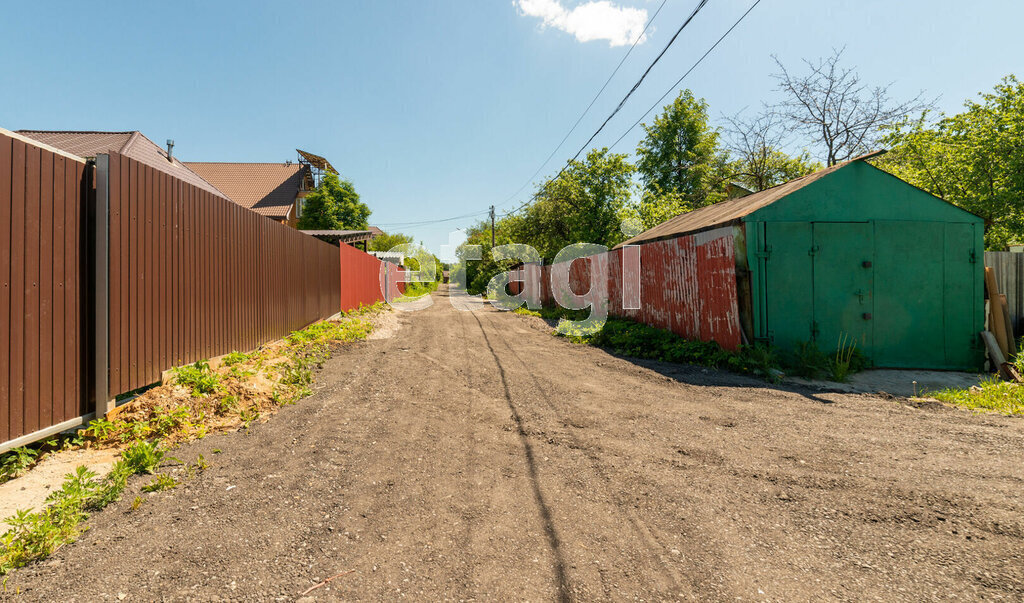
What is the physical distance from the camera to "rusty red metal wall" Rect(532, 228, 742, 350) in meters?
7.12

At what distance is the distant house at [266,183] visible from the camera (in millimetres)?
34375

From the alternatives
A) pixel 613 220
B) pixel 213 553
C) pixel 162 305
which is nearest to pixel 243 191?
pixel 613 220

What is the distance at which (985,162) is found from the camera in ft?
33.8

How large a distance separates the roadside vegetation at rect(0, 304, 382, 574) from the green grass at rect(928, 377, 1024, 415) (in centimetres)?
803

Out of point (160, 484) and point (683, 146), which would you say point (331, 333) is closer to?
point (160, 484)

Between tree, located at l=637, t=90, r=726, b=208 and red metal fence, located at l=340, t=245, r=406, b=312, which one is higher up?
tree, located at l=637, t=90, r=726, b=208

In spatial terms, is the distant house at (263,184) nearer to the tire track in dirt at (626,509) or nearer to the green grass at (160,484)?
the green grass at (160,484)

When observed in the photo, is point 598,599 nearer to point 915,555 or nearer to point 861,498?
point 915,555

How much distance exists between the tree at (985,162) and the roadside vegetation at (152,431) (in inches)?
616

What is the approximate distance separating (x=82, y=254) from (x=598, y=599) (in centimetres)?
443

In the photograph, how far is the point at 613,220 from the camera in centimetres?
2103

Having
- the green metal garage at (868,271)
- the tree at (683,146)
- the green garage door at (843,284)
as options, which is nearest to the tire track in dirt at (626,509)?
the green metal garage at (868,271)

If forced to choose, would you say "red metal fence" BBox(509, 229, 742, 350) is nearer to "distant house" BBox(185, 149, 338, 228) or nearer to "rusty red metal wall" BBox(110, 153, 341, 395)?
"rusty red metal wall" BBox(110, 153, 341, 395)

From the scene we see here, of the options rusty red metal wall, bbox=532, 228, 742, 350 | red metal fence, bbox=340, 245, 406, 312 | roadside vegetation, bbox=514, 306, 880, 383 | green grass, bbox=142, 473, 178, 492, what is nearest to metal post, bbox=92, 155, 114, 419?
green grass, bbox=142, 473, 178, 492
